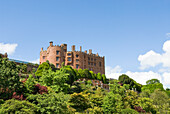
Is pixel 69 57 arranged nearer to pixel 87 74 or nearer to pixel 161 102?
pixel 87 74

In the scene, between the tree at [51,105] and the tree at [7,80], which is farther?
the tree at [7,80]

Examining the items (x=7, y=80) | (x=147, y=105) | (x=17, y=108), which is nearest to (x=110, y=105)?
(x=147, y=105)

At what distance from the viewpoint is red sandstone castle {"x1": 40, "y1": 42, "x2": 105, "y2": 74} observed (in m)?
76.2

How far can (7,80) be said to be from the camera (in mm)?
28203

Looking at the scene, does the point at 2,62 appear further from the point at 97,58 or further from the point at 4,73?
the point at 97,58

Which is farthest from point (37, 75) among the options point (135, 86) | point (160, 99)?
point (135, 86)

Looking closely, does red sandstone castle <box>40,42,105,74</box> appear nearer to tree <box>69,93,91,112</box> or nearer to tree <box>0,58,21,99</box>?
tree <box>69,93,91,112</box>

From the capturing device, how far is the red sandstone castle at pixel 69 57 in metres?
76.2

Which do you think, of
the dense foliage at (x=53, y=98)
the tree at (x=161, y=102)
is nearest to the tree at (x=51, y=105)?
the dense foliage at (x=53, y=98)

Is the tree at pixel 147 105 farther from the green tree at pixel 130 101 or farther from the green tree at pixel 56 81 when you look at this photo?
the green tree at pixel 56 81

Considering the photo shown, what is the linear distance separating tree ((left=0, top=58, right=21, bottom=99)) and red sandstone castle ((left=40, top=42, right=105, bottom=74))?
44996 mm

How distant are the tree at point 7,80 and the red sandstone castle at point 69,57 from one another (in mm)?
44996

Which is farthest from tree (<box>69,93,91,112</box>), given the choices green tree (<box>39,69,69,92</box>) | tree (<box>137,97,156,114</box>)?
tree (<box>137,97,156,114</box>)

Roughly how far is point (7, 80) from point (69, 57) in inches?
1991
